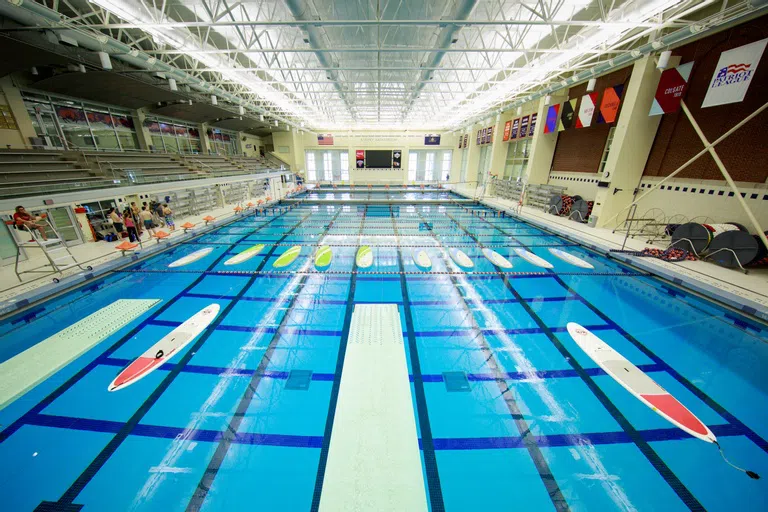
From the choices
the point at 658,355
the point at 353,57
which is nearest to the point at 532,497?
the point at 658,355

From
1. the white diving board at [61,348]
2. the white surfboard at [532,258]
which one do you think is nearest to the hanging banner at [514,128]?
the white surfboard at [532,258]

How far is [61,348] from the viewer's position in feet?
12.5

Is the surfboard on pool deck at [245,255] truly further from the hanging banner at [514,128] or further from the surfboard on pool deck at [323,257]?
the hanging banner at [514,128]

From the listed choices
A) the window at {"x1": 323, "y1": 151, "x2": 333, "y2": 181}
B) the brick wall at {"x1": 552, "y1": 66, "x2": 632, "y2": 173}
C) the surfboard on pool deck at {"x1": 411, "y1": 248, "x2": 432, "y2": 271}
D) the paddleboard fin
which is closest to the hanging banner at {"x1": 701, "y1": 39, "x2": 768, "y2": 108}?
the brick wall at {"x1": 552, "y1": 66, "x2": 632, "y2": 173}

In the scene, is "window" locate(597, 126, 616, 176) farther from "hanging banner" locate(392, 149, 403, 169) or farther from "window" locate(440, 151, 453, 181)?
"hanging banner" locate(392, 149, 403, 169)

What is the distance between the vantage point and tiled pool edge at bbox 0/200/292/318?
4.55 metres

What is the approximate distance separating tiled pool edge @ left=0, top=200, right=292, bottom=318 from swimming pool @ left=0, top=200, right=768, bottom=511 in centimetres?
20

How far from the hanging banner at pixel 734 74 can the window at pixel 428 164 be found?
2016 cm

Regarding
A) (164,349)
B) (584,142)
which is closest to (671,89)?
(584,142)

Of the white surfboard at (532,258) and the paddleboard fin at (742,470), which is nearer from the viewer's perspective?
the paddleboard fin at (742,470)

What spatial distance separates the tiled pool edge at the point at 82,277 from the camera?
4551 millimetres

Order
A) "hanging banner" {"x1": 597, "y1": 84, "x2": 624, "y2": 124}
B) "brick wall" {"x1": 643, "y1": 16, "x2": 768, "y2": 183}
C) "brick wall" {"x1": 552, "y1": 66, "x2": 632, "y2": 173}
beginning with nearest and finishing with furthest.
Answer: "brick wall" {"x1": 643, "y1": 16, "x2": 768, "y2": 183}, "hanging banner" {"x1": 597, "y1": 84, "x2": 624, "y2": 124}, "brick wall" {"x1": 552, "y1": 66, "x2": 632, "y2": 173}

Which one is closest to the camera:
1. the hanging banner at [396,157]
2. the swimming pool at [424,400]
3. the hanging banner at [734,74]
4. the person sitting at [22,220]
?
the swimming pool at [424,400]

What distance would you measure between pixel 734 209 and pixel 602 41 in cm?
532
